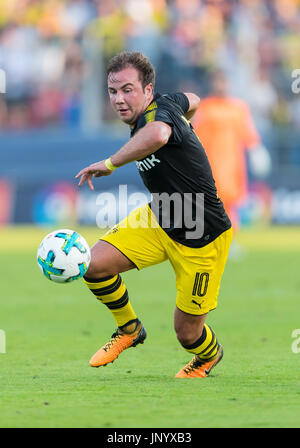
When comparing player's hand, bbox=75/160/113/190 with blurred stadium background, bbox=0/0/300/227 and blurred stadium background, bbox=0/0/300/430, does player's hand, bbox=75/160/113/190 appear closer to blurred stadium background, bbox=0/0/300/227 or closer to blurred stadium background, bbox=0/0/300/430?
blurred stadium background, bbox=0/0/300/430

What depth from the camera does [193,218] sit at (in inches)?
246

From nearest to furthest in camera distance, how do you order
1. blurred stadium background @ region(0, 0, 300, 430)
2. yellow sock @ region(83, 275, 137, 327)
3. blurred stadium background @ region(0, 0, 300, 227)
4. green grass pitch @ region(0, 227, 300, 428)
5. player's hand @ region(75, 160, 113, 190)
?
green grass pitch @ region(0, 227, 300, 428), player's hand @ region(75, 160, 113, 190), yellow sock @ region(83, 275, 137, 327), blurred stadium background @ region(0, 0, 300, 430), blurred stadium background @ region(0, 0, 300, 227)

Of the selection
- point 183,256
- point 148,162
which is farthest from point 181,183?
point 183,256

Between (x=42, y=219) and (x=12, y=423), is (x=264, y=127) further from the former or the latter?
(x=12, y=423)

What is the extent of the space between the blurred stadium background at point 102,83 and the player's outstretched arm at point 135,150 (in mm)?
13941

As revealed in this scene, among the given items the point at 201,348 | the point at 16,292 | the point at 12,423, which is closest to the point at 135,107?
the point at 201,348

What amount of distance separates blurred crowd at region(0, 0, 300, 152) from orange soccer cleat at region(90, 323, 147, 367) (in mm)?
13646

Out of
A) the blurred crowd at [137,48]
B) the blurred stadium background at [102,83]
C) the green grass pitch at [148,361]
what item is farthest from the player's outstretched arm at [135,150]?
the blurred crowd at [137,48]

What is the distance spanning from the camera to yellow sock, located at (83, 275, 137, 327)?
6.35 m

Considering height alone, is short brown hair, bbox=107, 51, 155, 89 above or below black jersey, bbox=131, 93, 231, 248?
above

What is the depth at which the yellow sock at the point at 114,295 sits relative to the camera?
6348 millimetres

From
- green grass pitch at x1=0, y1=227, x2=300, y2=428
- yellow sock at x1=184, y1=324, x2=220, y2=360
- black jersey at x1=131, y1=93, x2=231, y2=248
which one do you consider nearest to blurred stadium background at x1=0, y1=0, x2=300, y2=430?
green grass pitch at x1=0, y1=227, x2=300, y2=428

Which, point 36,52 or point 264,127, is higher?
point 36,52

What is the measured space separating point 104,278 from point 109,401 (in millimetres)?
1289
